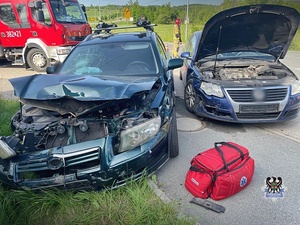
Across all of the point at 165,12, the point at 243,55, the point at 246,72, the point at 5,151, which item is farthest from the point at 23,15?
the point at 165,12

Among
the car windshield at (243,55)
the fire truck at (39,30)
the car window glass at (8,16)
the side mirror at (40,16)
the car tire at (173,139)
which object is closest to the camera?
the car tire at (173,139)

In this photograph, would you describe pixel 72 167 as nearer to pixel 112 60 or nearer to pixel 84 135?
pixel 84 135

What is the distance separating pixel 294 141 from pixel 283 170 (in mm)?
945

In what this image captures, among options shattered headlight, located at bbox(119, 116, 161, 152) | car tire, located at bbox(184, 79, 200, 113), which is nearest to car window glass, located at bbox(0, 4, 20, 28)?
car tire, located at bbox(184, 79, 200, 113)

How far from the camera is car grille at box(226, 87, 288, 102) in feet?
12.2

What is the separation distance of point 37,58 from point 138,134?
830 cm

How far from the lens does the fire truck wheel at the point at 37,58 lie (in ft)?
29.9

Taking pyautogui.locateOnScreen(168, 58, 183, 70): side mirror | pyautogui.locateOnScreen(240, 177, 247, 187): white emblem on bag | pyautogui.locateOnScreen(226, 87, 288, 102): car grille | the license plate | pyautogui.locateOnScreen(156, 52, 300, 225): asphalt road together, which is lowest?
pyautogui.locateOnScreen(156, 52, 300, 225): asphalt road

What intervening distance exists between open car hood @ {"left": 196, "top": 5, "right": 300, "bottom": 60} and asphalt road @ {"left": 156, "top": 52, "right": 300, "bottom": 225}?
57.8 inches

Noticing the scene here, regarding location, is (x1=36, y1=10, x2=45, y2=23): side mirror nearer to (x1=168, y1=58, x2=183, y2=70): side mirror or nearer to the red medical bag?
(x1=168, y1=58, x2=183, y2=70): side mirror

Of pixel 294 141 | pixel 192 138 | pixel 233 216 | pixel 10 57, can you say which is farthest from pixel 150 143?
pixel 10 57

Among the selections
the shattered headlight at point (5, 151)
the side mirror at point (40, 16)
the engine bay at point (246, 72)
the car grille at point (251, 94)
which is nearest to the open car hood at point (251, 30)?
the engine bay at point (246, 72)

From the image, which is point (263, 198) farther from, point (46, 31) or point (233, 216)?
point (46, 31)

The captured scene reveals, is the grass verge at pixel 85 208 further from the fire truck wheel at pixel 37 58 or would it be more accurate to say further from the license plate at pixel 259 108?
the fire truck wheel at pixel 37 58
